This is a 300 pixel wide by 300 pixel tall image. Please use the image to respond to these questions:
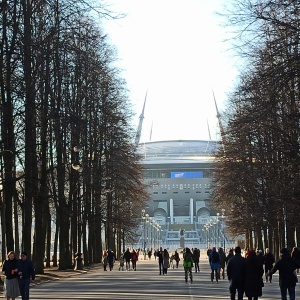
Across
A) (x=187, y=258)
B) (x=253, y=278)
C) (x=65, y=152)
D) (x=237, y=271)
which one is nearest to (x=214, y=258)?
(x=187, y=258)

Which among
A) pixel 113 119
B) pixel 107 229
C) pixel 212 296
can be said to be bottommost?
pixel 212 296

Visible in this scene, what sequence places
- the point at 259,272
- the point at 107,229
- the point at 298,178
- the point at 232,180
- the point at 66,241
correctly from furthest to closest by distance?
Answer: the point at 107,229 < the point at 232,180 < the point at 66,241 < the point at 298,178 < the point at 259,272

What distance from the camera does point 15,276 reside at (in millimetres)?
27031

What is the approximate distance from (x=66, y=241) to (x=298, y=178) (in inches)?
877

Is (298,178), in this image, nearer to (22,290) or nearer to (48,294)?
(48,294)

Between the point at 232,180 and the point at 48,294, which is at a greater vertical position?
the point at 232,180

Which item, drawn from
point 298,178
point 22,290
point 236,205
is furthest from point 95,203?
point 22,290

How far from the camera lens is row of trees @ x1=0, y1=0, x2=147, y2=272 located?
36.7 metres

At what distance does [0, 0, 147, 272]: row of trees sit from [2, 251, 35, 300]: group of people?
19.1 feet

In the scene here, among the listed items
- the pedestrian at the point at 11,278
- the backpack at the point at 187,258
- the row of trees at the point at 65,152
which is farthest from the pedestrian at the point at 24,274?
the backpack at the point at 187,258

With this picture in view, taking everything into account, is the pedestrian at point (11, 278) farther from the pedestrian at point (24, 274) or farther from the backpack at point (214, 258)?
the backpack at point (214, 258)

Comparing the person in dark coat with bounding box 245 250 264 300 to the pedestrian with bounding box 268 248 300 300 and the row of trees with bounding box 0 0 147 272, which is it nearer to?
the pedestrian with bounding box 268 248 300 300

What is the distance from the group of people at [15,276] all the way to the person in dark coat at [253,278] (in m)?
6.90

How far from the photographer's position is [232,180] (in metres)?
63.9
